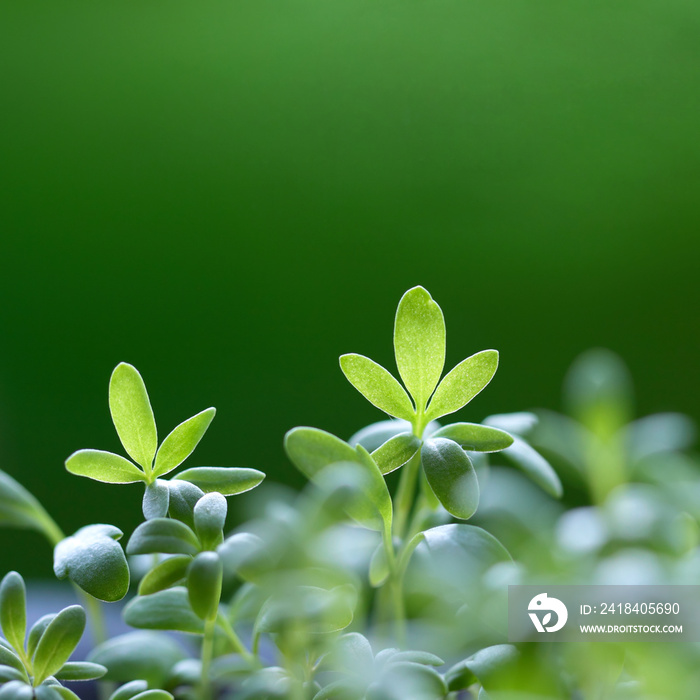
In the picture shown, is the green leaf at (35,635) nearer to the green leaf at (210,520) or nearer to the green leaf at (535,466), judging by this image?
the green leaf at (210,520)

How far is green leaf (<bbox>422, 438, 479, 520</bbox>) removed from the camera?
30 centimetres

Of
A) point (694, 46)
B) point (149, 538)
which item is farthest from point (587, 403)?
point (694, 46)

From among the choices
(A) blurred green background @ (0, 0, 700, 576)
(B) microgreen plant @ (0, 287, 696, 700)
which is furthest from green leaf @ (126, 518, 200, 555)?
(A) blurred green background @ (0, 0, 700, 576)

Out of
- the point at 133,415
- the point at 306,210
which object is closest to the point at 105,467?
the point at 133,415

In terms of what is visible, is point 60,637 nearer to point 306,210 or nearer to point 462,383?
point 462,383

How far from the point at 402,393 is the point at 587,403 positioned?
14.7 inches

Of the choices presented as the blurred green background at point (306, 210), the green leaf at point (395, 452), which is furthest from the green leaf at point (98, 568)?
the blurred green background at point (306, 210)

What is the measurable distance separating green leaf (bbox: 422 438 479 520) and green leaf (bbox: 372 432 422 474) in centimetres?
1

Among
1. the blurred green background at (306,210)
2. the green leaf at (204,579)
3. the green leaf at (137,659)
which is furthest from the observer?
the blurred green background at (306,210)

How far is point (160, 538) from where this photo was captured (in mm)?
292

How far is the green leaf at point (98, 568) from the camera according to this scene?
0.93 ft

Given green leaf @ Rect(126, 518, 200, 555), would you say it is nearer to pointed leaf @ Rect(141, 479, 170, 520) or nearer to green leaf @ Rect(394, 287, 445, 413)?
pointed leaf @ Rect(141, 479, 170, 520)

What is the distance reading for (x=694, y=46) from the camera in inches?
52.4

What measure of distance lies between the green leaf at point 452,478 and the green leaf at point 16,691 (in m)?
0.18
